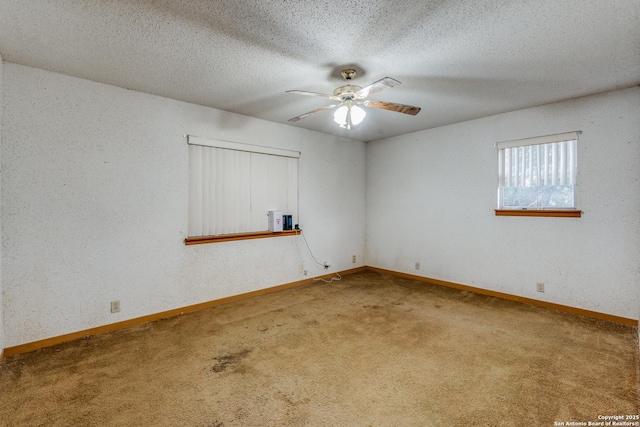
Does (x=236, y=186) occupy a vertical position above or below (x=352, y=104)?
below

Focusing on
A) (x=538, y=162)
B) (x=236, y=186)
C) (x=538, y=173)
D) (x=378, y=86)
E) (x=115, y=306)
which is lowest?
(x=115, y=306)

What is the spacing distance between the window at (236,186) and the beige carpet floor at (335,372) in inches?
46.3

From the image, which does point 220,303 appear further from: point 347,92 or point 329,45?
point 329,45

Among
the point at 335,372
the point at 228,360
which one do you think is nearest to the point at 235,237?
the point at 228,360

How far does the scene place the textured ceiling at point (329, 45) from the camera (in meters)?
1.83

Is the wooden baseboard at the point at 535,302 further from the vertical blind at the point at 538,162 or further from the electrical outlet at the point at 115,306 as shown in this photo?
the electrical outlet at the point at 115,306

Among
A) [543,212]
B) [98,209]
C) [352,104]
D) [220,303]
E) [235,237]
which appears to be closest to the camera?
[352,104]

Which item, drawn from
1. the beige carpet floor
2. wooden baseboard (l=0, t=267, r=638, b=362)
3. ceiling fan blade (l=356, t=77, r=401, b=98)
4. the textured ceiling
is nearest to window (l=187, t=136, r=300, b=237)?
the textured ceiling

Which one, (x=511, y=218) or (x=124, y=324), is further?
(x=511, y=218)

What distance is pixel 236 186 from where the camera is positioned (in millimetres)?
3936

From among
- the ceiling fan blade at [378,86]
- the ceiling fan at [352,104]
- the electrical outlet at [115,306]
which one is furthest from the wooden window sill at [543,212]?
the electrical outlet at [115,306]

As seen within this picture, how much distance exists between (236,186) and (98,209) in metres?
1.53

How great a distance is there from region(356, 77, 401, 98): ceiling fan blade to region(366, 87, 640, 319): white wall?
2567 millimetres

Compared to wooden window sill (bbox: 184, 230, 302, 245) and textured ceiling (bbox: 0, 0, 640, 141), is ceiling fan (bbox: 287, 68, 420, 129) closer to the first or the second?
textured ceiling (bbox: 0, 0, 640, 141)
